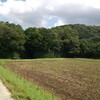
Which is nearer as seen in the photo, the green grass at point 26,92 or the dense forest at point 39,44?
the green grass at point 26,92

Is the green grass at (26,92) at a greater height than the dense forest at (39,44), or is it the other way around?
the dense forest at (39,44)

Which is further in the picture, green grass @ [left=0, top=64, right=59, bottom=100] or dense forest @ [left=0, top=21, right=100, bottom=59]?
dense forest @ [left=0, top=21, right=100, bottom=59]

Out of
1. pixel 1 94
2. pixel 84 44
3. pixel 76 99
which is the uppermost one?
pixel 84 44

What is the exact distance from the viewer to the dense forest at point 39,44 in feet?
189

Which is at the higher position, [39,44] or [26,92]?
[39,44]

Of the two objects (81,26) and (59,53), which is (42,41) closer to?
(59,53)

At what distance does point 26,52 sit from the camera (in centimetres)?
6700

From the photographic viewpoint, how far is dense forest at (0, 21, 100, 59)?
189ft

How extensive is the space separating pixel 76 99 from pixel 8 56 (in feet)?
165

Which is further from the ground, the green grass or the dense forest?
the dense forest

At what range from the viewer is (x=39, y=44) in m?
65.7

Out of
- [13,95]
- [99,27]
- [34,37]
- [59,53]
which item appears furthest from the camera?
[99,27]

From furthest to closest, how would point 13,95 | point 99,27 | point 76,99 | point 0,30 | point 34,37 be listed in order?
point 99,27, point 34,37, point 0,30, point 76,99, point 13,95

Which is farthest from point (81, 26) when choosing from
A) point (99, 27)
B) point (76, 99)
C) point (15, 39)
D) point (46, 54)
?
point (76, 99)
